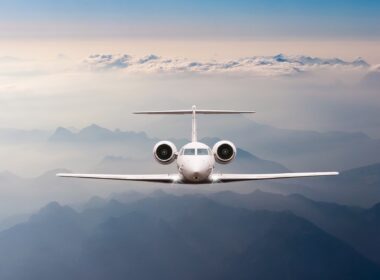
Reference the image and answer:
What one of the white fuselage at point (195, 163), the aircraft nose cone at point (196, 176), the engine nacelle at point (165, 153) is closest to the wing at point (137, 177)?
the engine nacelle at point (165, 153)

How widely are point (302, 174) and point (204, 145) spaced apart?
6.23 meters

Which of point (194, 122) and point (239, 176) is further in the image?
point (194, 122)

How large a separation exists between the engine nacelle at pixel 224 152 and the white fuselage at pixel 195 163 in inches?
28.0

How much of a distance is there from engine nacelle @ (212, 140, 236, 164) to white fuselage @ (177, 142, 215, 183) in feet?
A: 2.33

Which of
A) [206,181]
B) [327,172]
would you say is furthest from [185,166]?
[327,172]

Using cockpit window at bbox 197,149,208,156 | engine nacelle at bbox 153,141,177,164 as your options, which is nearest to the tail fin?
engine nacelle at bbox 153,141,177,164

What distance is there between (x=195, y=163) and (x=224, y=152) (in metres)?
2.74

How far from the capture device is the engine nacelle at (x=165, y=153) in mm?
52938

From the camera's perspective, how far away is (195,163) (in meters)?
50.8

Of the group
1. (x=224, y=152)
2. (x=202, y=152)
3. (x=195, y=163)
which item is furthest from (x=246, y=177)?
(x=195, y=163)

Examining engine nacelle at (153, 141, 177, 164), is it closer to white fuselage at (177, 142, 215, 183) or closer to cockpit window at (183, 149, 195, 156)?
white fuselage at (177, 142, 215, 183)

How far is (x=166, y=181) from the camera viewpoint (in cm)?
5297

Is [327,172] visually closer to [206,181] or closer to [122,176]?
[206,181]

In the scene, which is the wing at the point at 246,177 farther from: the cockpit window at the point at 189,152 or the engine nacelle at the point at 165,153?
the engine nacelle at the point at 165,153
